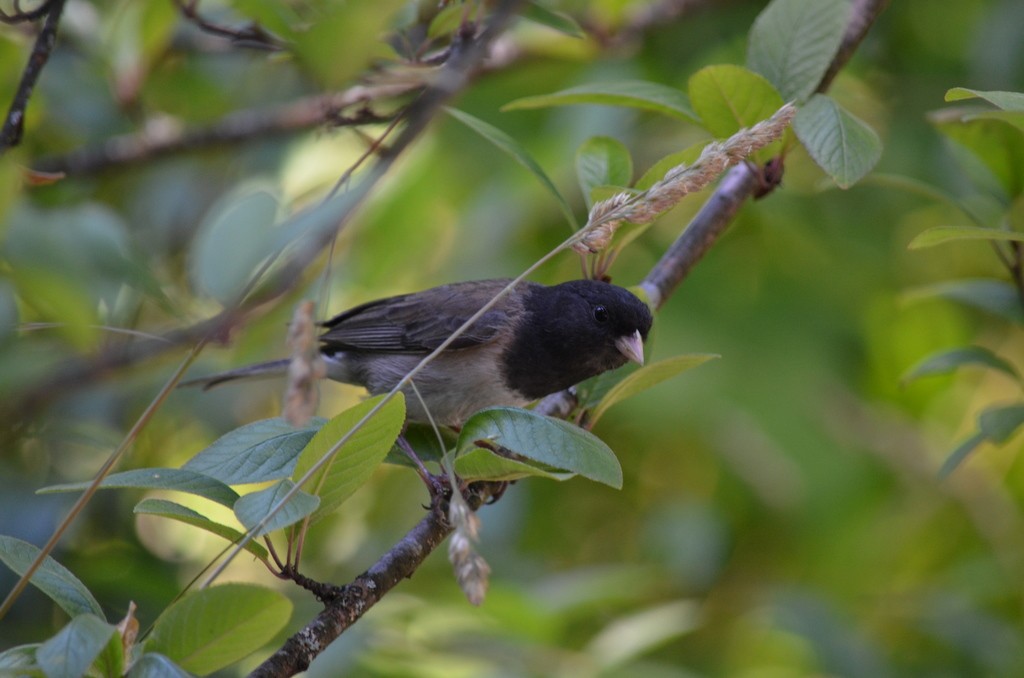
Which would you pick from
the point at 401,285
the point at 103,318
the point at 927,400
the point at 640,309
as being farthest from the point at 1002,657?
the point at 103,318

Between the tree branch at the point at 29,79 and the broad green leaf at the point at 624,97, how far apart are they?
952 mm

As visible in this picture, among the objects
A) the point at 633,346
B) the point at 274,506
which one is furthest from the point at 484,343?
the point at 274,506

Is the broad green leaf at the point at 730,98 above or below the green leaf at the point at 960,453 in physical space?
above

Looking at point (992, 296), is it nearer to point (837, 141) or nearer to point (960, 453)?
point (960, 453)

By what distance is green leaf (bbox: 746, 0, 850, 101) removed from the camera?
6.36 ft

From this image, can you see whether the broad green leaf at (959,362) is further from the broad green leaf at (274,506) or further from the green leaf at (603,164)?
the broad green leaf at (274,506)

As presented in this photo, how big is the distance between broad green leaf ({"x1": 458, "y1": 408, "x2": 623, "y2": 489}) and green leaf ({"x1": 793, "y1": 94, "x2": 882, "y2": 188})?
0.64 m

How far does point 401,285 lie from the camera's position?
4.07 metres

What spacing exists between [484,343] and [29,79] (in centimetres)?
149

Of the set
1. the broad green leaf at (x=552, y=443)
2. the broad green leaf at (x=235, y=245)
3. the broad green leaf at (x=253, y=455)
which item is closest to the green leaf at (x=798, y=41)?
the broad green leaf at (x=552, y=443)

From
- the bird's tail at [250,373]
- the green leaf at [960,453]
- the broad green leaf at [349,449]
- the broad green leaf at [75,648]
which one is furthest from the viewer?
the bird's tail at [250,373]

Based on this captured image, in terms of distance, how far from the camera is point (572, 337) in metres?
2.75

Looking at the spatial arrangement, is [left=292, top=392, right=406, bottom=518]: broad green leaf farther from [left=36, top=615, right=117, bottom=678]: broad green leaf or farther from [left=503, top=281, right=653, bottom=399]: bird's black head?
[left=503, top=281, right=653, bottom=399]: bird's black head

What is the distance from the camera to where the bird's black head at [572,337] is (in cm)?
248
